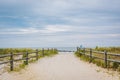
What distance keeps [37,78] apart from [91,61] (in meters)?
13.2

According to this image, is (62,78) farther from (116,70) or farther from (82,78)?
(116,70)

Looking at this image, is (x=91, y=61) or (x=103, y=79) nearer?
(x=103, y=79)

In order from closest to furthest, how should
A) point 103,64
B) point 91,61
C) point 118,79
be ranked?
point 118,79, point 103,64, point 91,61

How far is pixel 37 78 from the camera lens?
16688mm

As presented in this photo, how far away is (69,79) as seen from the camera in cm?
1598

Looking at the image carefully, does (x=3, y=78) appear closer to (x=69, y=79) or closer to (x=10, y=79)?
(x=10, y=79)

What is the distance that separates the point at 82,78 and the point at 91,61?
41.4ft

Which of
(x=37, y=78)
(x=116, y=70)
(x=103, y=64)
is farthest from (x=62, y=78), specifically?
(x=103, y=64)

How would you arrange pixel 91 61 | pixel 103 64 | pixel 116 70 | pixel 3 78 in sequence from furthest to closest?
pixel 91 61, pixel 103 64, pixel 116 70, pixel 3 78

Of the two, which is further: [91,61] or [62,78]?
[91,61]

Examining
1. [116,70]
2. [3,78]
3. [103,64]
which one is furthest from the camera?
[103,64]

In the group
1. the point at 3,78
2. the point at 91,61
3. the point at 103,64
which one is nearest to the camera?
the point at 3,78

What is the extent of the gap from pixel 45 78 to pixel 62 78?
3.58 feet

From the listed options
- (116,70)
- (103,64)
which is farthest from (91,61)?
(116,70)
